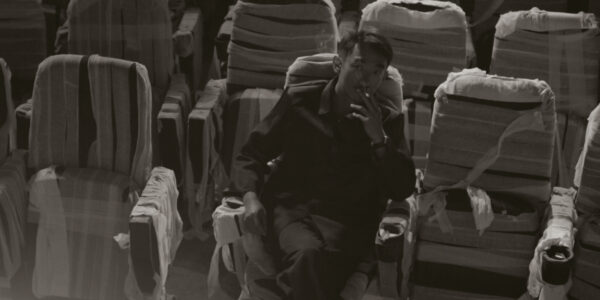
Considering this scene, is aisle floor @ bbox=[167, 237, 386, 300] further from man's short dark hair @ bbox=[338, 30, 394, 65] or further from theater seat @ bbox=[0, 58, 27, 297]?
man's short dark hair @ bbox=[338, 30, 394, 65]

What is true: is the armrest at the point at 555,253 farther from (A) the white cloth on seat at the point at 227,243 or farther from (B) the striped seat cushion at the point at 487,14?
(B) the striped seat cushion at the point at 487,14

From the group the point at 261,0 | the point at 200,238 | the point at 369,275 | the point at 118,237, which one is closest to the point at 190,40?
the point at 261,0

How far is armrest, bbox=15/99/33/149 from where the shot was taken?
12.8 ft

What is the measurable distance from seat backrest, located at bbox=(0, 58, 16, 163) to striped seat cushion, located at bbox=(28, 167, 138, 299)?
0.80ft

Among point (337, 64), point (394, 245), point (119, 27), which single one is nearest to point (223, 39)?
point (119, 27)

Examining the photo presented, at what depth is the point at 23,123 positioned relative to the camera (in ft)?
12.9

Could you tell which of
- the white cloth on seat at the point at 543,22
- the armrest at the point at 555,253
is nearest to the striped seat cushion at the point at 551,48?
the white cloth on seat at the point at 543,22

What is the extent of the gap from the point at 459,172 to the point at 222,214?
33.5 inches

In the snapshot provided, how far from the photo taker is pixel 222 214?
3061mm

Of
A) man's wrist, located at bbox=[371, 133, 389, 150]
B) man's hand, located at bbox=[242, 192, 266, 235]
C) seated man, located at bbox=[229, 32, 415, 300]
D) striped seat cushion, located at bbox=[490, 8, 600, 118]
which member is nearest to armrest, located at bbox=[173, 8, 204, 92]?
seated man, located at bbox=[229, 32, 415, 300]

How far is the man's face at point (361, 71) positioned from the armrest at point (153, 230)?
28.1 inches

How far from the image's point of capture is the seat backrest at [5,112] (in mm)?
3492

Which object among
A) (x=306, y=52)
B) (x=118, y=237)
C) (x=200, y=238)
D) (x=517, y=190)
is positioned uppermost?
(x=306, y=52)

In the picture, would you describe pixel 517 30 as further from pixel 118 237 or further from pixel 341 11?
pixel 118 237
